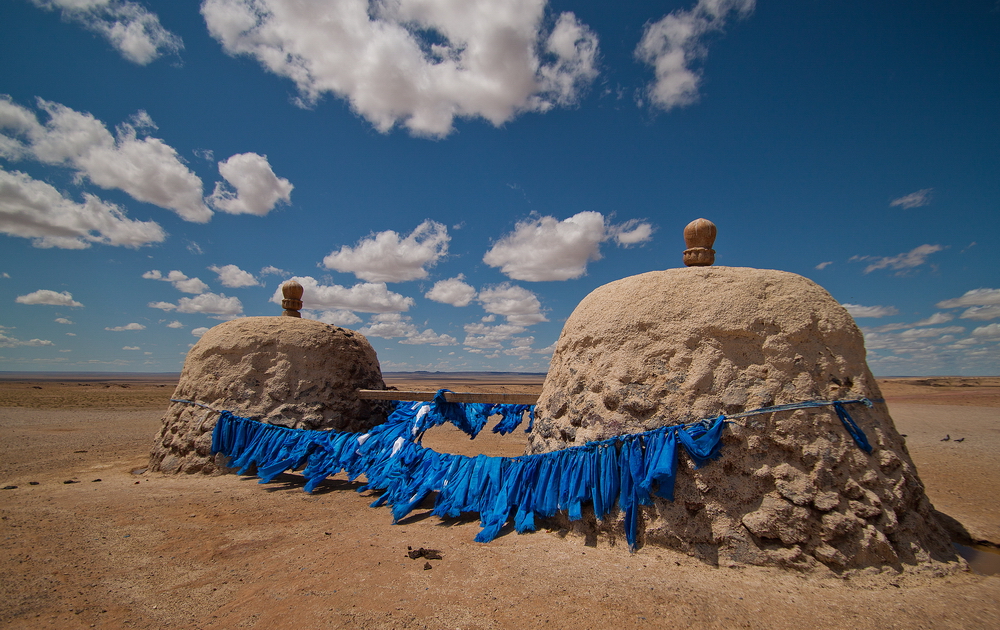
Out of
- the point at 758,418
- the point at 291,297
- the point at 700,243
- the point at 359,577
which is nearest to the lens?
the point at 359,577

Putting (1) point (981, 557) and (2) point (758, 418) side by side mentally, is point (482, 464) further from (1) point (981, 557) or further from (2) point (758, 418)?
(1) point (981, 557)

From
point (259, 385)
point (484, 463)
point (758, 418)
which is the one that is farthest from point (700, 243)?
point (259, 385)

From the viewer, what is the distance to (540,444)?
4.30 m

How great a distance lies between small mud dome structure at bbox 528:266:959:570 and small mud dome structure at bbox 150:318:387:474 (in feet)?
12.3

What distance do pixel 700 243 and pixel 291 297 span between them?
19.8 feet

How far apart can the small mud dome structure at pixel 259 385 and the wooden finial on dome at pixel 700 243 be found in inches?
192

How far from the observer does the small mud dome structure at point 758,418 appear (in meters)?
2.91

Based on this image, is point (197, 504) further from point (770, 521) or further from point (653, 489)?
point (770, 521)

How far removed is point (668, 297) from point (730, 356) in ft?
2.20

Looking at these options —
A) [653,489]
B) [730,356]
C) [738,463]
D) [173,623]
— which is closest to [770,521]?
[738,463]

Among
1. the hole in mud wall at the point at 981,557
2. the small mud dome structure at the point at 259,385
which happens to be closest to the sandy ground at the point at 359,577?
the hole in mud wall at the point at 981,557

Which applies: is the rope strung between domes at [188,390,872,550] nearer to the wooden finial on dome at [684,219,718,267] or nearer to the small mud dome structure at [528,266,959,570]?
the small mud dome structure at [528,266,959,570]

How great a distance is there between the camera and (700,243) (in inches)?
165

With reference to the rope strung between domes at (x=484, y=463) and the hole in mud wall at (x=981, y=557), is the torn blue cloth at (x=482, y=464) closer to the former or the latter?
the rope strung between domes at (x=484, y=463)
